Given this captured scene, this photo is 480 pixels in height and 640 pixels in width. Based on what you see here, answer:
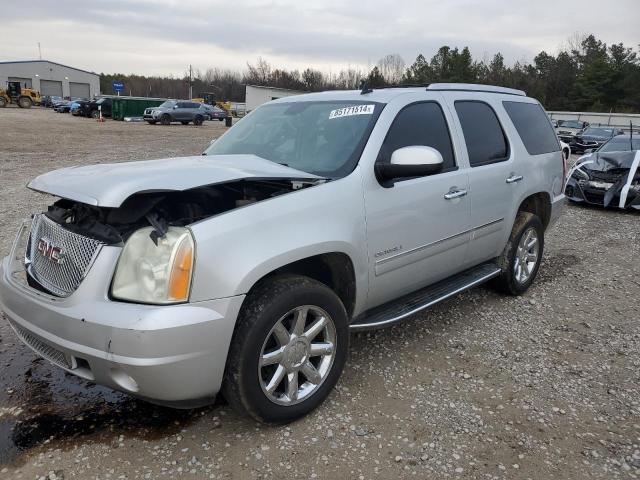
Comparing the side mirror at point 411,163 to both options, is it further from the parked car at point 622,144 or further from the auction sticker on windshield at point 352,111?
the parked car at point 622,144

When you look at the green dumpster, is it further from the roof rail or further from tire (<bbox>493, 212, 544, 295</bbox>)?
tire (<bbox>493, 212, 544, 295</bbox>)

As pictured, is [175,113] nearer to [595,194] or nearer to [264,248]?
[595,194]

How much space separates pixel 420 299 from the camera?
12.1ft

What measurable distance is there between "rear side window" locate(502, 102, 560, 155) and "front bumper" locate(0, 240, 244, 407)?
351 cm

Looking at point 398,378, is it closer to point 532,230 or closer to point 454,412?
point 454,412

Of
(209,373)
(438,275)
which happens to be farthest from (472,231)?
(209,373)

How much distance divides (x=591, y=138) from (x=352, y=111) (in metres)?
22.4

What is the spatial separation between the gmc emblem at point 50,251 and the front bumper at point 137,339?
20 cm

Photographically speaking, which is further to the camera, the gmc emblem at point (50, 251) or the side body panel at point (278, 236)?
the gmc emblem at point (50, 251)

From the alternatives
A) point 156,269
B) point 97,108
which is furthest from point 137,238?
point 97,108

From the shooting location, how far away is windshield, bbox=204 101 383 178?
10.9ft

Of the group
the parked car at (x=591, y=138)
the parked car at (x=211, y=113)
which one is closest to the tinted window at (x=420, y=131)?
the parked car at (x=591, y=138)

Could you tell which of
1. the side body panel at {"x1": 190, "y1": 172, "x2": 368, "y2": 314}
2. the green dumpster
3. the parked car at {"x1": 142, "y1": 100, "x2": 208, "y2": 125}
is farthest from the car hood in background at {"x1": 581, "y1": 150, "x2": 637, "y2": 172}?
the green dumpster

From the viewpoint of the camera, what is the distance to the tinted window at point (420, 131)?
3.43 metres
